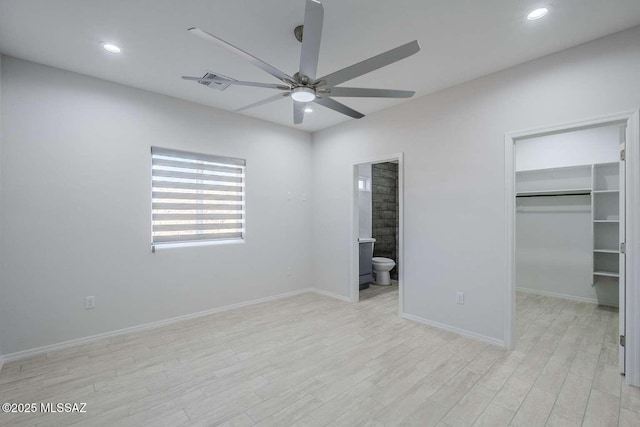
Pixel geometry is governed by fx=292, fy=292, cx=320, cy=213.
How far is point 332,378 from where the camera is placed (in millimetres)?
2359

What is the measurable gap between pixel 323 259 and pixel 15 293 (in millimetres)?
3577

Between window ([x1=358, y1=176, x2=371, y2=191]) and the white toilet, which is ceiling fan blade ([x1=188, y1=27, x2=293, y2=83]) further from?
the white toilet

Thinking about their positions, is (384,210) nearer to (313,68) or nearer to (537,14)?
(537,14)

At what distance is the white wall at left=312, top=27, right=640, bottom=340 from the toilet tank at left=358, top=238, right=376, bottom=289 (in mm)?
1296

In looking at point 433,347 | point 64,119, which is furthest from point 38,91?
point 433,347

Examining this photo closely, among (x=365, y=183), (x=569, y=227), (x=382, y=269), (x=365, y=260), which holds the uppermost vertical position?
(x=365, y=183)

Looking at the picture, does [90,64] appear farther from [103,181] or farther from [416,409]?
[416,409]

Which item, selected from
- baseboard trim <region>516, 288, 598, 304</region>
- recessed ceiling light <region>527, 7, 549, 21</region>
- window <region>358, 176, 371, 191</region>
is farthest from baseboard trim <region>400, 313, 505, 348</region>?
recessed ceiling light <region>527, 7, 549, 21</region>

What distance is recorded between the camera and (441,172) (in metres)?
3.39

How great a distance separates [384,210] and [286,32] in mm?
4391

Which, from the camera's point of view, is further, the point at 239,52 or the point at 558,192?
the point at 558,192

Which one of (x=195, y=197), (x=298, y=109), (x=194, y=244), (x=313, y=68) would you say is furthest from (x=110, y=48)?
(x=194, y=244)

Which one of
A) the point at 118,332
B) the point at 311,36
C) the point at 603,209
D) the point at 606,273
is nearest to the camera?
the point at 311,36

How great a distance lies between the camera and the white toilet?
5.29 m
